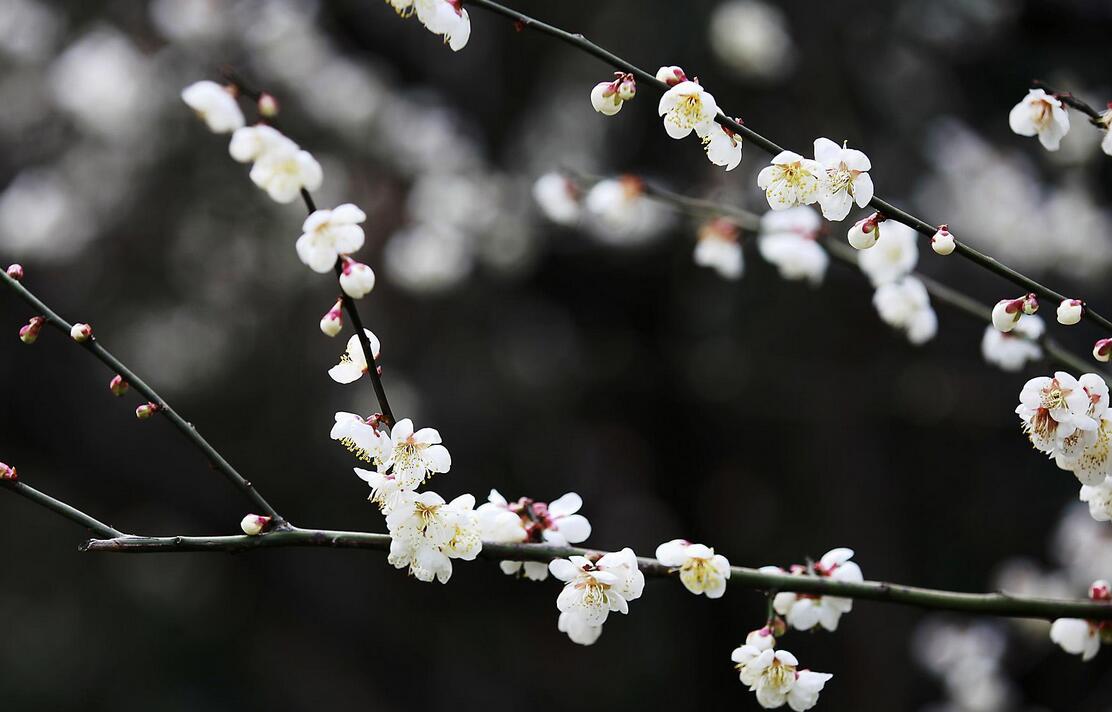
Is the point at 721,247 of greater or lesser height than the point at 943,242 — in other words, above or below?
above

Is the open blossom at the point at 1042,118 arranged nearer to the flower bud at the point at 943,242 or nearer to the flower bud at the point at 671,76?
the flower bud at the point at 943,242

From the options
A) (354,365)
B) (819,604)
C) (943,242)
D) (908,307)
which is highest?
(908,307)

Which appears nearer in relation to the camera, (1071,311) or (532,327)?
(1071,311)

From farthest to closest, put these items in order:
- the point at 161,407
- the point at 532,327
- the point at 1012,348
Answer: the point at 532,327 → the point at 1012,348 → the point at 161,407

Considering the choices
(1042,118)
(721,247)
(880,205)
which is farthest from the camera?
(721,247)

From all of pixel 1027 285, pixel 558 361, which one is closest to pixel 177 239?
pixel 558 361

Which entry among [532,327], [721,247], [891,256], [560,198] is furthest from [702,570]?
[532,327]

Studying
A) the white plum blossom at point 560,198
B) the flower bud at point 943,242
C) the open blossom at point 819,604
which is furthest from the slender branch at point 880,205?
the white plum blossom at point 560,198

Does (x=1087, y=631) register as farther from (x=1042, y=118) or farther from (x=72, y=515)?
(x=72, y=515)

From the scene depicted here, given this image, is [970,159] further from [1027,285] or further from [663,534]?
[1027,285]
